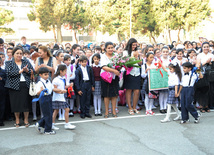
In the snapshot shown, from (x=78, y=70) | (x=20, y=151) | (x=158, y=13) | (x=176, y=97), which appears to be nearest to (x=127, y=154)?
(x=20, y=151)

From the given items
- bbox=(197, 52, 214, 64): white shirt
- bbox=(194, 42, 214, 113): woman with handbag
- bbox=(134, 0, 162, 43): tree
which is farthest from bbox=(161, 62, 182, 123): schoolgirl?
bbox=(134, 0, 162, 43): tree

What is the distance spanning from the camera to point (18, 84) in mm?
6996

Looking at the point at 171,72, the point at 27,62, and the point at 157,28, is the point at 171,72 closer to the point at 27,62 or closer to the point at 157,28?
the point at 27,62

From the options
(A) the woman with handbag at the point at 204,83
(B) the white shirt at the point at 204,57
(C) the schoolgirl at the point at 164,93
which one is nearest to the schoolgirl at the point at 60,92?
(C) the schoolgirl at the point at 164,93

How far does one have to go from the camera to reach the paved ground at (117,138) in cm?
514

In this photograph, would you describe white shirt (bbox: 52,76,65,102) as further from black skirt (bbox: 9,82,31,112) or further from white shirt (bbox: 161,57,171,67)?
white shirt (bbox: 161,57,171,67)

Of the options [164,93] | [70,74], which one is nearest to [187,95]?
[164,93]

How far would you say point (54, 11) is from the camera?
1505 inches

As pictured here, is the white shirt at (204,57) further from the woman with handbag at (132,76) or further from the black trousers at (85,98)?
the black trousers at (85,98)

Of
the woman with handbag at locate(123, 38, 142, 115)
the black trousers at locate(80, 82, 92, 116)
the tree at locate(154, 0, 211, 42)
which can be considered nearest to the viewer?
the black trousers at locate(80, 82, 92, 116)

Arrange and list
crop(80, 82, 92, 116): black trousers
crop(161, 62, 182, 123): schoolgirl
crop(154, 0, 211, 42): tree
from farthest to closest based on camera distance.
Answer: crop(154, 0, 211, 42): tree
crop(80, 82, 92, 116): black trousers
crop(161, 62, 182, 123): schoolgirl

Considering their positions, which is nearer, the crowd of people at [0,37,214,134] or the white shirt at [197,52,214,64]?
the crowd of people at [0,37,214,134]

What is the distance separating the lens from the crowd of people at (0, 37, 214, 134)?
6684 millimetres

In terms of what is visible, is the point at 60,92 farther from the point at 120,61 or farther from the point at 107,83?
the point at 120,61
